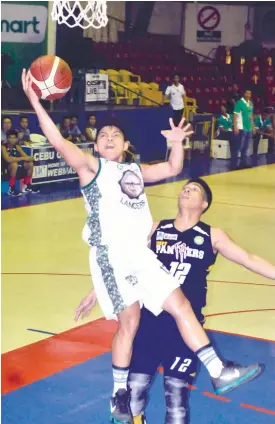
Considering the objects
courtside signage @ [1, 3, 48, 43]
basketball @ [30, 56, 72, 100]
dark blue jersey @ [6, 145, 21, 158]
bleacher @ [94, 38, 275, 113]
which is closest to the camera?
basketball @ [30, 56, 72, 100]

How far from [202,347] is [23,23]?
1549 centimetres

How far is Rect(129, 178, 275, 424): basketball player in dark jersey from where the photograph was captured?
182 inches

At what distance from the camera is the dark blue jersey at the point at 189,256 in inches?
182

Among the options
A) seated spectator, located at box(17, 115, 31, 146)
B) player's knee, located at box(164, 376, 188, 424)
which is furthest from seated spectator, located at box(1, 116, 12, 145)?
player's knee, located at box(164, 376, 188, 424)

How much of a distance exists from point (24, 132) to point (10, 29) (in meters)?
4.36

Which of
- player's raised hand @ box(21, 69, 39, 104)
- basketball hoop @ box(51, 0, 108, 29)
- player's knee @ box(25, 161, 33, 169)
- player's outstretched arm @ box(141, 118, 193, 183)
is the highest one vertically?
basketball hoop @ box(51, 0, 108, 29)

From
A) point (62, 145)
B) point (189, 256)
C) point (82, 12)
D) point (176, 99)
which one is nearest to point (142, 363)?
point (189, 256)

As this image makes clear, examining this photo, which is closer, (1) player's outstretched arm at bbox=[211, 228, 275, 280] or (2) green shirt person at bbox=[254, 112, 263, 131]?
(1) player's outstretched arm at bbox=[211, 228, 275, 280]

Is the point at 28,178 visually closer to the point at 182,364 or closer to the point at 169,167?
the point at 169,167

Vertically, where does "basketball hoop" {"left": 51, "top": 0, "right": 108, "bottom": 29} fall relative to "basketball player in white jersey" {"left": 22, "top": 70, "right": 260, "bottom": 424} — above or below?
above

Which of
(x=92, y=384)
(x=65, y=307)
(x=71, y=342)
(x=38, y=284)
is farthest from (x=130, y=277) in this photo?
(x=38, y=284)

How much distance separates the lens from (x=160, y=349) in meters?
4.64

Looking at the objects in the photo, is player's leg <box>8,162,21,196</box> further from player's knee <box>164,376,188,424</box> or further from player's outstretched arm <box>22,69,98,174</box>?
player's knee <box>164,376,188,424</box>

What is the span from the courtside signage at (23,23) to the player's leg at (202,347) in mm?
15011
